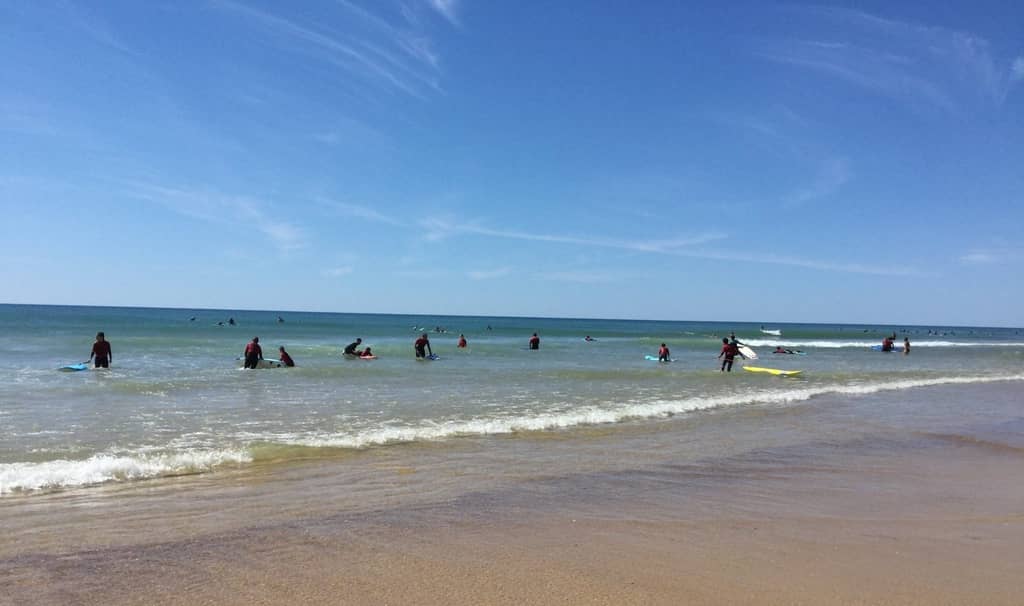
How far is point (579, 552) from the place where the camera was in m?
5.26

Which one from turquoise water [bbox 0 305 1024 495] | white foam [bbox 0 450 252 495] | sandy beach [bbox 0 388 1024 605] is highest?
sandy beach [bbox 0 388 1024 605]

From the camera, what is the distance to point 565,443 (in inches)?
428

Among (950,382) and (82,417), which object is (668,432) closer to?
(82,417)

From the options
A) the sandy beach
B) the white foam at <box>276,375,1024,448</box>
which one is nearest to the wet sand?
the sandy beach

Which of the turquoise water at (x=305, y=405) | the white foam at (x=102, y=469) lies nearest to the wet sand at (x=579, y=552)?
the white foam at (x=102, y=469)

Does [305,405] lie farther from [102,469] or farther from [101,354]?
[101,354]

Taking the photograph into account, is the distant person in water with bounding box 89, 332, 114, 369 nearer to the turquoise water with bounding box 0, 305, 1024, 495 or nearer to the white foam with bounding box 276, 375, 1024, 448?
the turquoise water with bounding box 0, 305, 1024, 495

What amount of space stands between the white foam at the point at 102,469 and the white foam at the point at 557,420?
170 cm

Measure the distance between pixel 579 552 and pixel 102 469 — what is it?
6115 millimetres

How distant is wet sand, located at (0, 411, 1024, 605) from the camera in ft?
14.5

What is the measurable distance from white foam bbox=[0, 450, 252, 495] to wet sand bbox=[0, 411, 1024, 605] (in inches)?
52.3

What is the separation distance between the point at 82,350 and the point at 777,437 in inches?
1452

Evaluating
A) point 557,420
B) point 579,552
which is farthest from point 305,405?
point 579,552

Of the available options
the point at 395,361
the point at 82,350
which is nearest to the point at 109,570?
the point at 395,361
